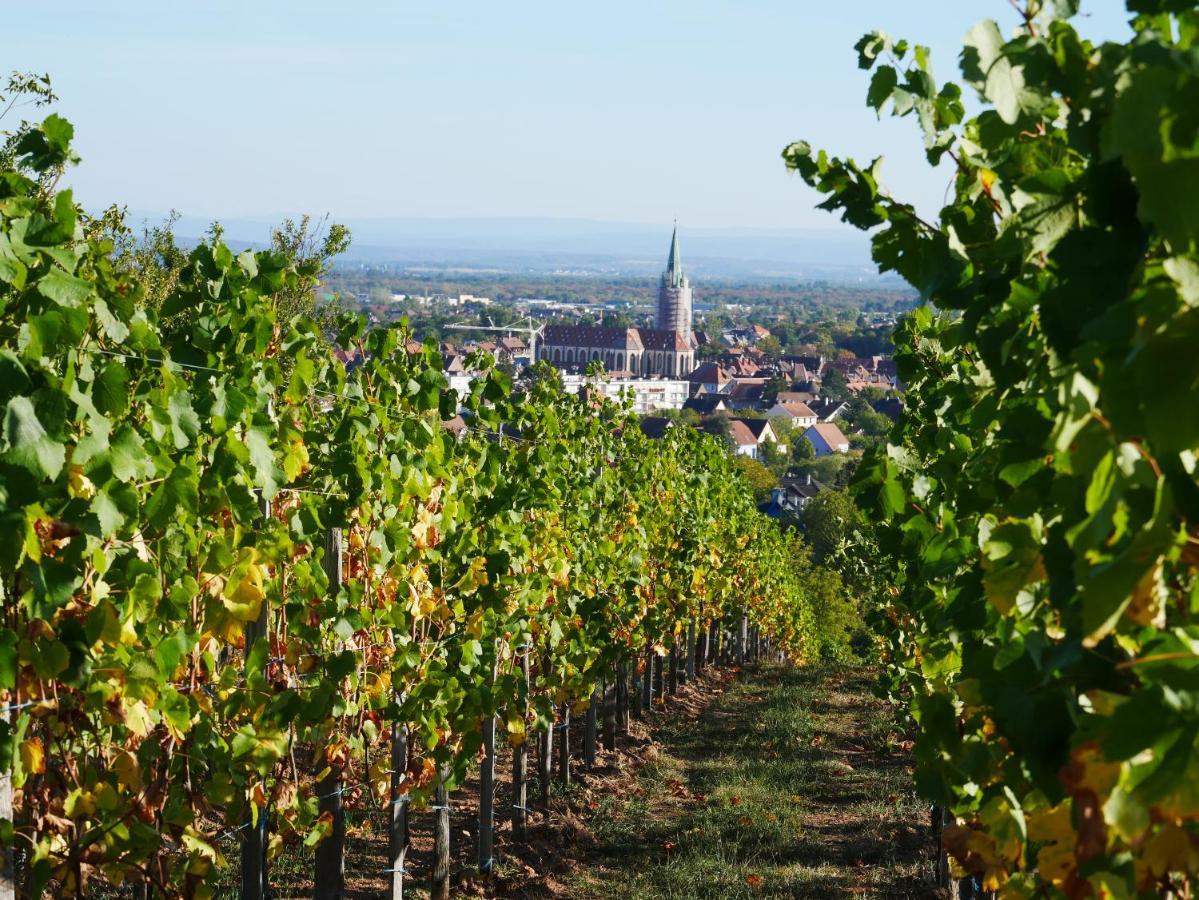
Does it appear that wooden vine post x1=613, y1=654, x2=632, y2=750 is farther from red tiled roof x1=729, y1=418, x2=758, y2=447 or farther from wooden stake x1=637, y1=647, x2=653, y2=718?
red tiled roof x1=729, y1=418, x2=758, y2=447

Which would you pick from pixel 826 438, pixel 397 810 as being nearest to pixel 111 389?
pixel 397 810

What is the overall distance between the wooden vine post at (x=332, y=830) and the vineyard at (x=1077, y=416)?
359 centimetres

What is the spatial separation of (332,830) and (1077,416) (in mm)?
5850

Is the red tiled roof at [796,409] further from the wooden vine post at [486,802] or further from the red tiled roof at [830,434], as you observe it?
the wooden vine post at [486,802]

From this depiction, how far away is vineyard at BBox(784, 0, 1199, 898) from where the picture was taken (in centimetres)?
146

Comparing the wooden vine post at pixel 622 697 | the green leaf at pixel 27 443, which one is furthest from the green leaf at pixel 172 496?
the wooden vine post at pixel 622 697

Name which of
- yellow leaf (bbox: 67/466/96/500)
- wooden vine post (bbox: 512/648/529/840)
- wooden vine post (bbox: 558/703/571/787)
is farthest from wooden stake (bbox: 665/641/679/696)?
yellow leaf (bbox: 67/466/96/500)

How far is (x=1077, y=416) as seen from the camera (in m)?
1.70

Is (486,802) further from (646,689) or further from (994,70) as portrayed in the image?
(646,689)

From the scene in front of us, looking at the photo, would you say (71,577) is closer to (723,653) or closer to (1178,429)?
(1178,429)

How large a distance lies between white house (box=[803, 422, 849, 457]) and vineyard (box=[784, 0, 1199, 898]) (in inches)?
4700

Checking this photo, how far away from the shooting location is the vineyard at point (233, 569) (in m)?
3.70

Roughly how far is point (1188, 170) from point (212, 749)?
4636 mm

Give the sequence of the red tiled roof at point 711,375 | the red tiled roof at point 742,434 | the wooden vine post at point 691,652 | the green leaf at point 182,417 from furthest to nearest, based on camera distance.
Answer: the red tiled roof at point 711,375 → the red tiled roof at point 742,434 → the wooden vine post at point 691,652 → the green leaf at point 182,417
